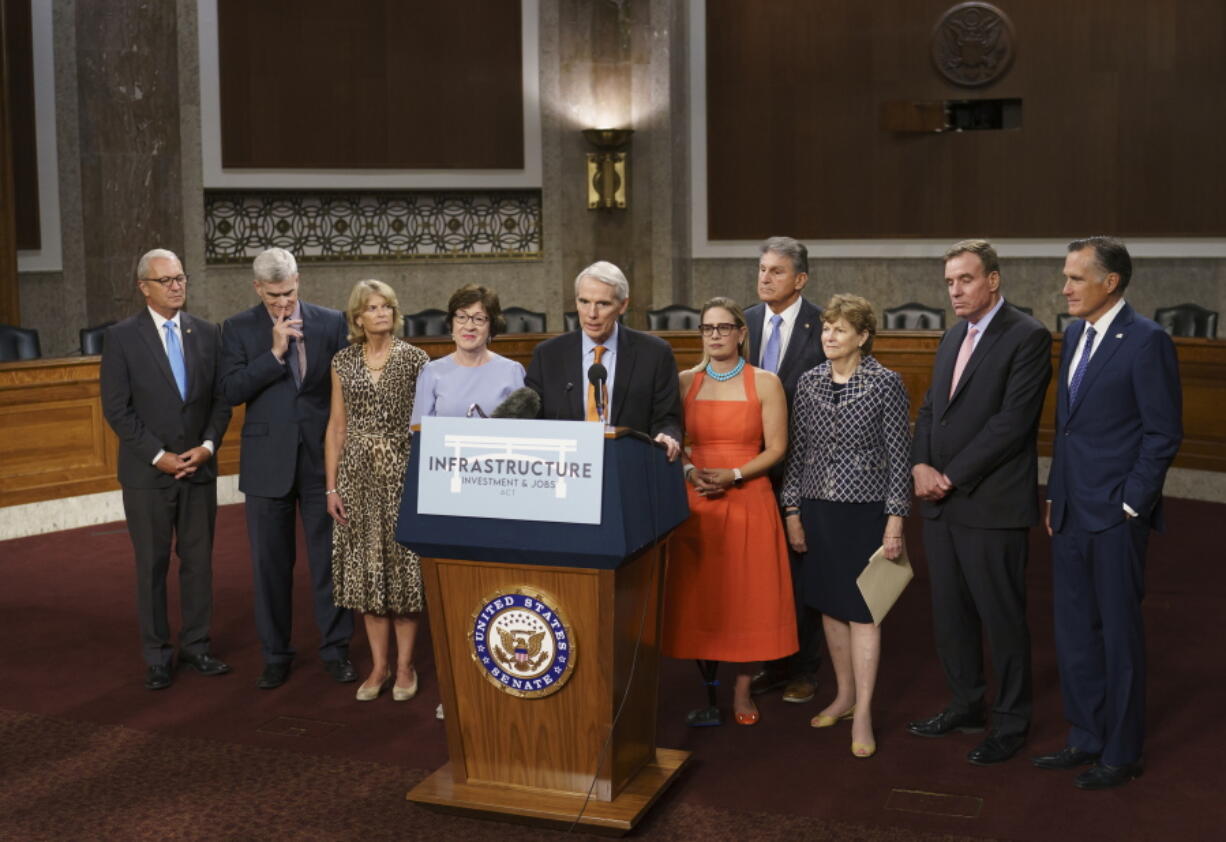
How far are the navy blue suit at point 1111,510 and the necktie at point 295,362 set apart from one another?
8.62ft

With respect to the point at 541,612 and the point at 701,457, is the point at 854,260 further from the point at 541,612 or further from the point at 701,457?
the point at 541,612

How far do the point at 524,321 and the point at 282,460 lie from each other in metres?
5.26

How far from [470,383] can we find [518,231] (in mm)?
7885

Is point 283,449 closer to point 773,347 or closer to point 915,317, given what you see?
point 773,347

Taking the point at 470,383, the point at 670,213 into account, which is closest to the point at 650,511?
the point at 470,383

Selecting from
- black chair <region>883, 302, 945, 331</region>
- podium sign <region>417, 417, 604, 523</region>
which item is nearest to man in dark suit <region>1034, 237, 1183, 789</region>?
podium sign <region>417, 417, 604, 523</region>

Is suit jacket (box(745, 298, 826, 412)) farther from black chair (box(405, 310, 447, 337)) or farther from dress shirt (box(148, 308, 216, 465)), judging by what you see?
black chair (box(405, 310, 447, 337))

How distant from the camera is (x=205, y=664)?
17.1ft

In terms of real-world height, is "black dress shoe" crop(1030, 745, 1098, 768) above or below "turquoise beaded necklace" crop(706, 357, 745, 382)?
below

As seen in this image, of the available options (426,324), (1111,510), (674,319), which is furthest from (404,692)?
(674,319)

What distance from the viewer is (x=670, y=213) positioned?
39.5 feet

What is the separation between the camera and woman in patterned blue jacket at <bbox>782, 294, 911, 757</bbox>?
429cm

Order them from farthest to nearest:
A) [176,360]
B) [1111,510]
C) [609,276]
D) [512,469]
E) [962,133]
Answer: [962,133]
[176,360]
[609,276]
[1111,510]
[512,469]

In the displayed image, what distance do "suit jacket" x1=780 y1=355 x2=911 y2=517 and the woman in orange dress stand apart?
0.15 metres
